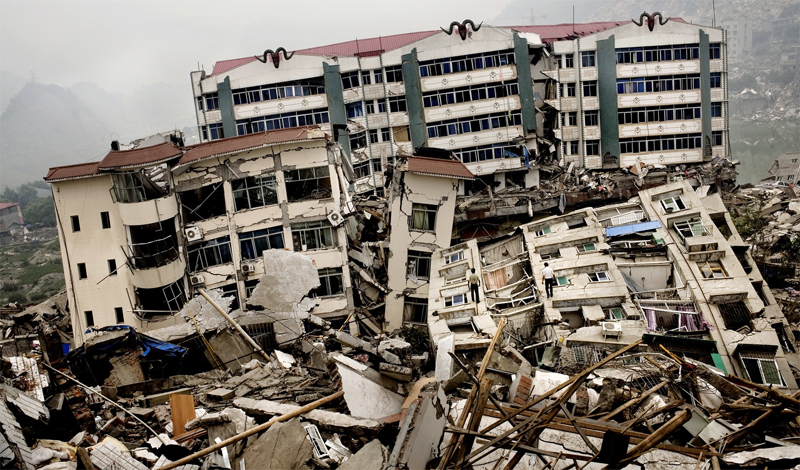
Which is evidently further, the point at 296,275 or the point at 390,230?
the point at 390,230

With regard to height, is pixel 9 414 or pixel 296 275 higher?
pixel 9 414

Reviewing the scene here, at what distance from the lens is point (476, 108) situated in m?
33.2

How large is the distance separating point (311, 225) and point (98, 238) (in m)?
7.18

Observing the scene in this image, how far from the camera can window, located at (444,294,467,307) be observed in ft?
64.3

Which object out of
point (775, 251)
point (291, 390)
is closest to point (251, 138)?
point (291, 390)

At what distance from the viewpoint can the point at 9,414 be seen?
311 inches

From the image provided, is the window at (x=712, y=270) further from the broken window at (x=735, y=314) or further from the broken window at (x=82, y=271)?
the broken window at (x=82, y=271)

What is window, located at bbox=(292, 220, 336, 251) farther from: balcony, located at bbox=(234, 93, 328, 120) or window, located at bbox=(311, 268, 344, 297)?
balcony, located at bbox=(234, 93, 328, 120)

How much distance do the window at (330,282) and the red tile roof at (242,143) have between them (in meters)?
4.94

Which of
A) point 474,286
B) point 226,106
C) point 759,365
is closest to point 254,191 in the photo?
point 474,286

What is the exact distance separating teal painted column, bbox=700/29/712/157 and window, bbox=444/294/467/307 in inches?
903

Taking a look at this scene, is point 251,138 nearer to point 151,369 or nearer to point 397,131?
point 151,369

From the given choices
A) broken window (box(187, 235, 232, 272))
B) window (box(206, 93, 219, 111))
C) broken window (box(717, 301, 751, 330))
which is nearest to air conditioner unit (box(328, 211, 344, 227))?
broken window (box(187, 235, 232, 272))

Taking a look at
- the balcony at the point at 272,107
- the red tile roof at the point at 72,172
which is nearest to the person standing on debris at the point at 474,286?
the red tile roof at the point at 72,172
